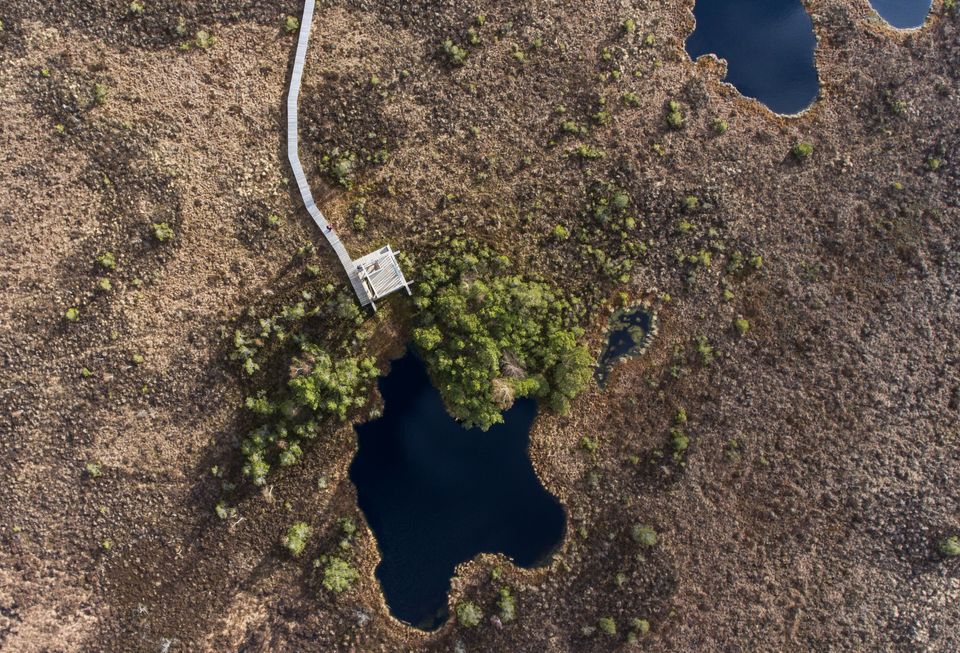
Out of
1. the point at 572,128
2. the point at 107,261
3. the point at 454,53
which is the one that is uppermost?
the point at 454,53

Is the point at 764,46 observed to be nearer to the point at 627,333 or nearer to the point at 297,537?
the point at 627,333

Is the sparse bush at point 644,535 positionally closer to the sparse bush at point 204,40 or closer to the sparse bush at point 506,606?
the sparse bush at point 506,606

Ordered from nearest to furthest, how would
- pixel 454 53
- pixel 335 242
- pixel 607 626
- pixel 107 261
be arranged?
pixel 107 261 → pixel 607 626 → pixel 335 242 → pixel 454 53

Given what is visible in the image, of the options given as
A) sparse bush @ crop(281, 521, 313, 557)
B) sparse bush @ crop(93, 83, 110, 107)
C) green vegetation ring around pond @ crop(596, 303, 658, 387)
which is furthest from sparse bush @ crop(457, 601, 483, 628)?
sparse bush @ crop(93, 83, 110, 107)

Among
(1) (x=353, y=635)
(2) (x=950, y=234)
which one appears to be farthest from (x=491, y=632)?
(2) (x=950, y=234)

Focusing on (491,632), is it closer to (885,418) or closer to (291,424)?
(291,424)

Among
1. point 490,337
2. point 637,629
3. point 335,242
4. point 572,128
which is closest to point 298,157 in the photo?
point 335,242

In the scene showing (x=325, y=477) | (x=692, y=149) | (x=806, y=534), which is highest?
(x=692, y=149)
